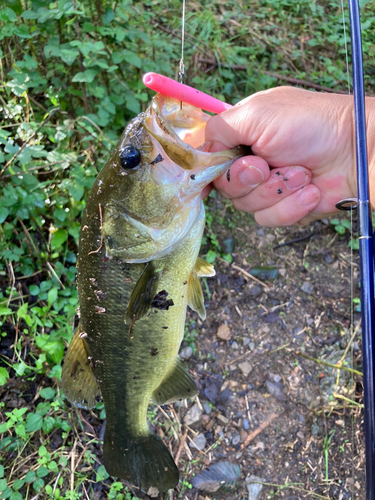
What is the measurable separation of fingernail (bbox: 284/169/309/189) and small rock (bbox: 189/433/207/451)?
1966 millimetres

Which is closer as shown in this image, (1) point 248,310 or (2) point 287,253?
(1) point 248,310

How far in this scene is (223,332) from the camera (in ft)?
10.1

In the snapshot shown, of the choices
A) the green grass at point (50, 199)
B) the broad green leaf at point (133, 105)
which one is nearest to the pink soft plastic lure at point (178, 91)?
the green grass at point (50, 199)

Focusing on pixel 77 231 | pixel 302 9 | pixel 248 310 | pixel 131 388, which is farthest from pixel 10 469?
pixel 302 9

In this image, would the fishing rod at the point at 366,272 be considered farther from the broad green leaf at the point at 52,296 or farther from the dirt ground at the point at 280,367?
the broad green leaf at the point at 52,296

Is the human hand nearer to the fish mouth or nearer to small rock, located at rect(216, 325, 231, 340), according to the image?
the fish mouth

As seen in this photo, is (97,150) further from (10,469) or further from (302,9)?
(302,9)

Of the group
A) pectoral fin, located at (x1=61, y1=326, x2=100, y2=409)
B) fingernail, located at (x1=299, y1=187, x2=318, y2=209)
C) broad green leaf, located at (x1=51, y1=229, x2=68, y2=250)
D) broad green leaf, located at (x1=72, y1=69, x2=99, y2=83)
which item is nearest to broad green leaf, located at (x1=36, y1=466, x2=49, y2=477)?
Answer: pectoral fin, located at (x1=61, y1=326, x2=100, y2=409)

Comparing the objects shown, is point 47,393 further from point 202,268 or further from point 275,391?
point 275,391

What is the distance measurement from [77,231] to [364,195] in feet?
6.90

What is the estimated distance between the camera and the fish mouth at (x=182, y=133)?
148 cm

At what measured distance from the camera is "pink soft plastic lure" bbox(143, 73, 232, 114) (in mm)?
1464

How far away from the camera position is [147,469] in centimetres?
192

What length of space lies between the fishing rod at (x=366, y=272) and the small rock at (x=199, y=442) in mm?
1473
